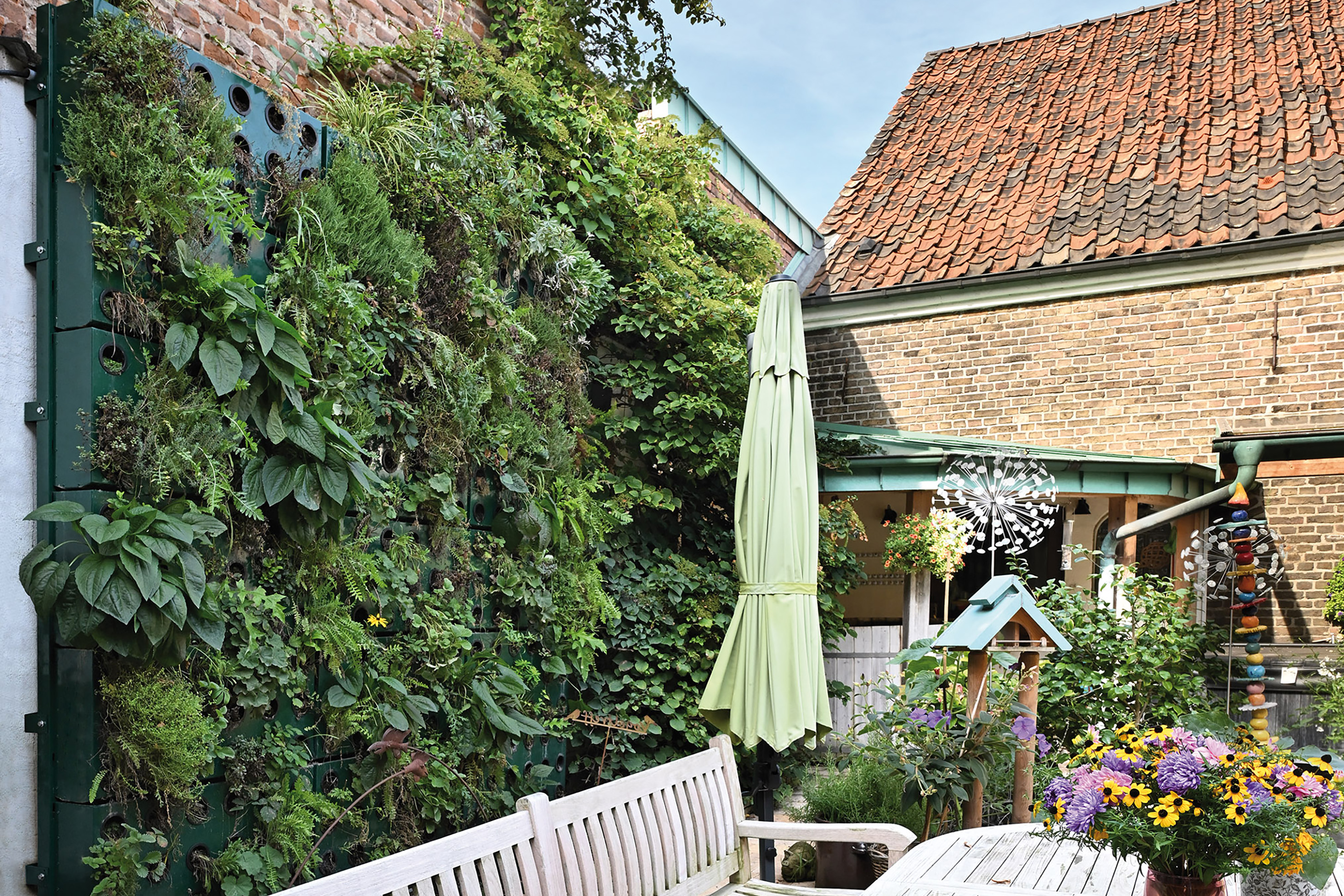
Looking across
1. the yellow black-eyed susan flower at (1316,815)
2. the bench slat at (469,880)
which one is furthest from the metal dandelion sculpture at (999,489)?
the bench slat at (469,880)

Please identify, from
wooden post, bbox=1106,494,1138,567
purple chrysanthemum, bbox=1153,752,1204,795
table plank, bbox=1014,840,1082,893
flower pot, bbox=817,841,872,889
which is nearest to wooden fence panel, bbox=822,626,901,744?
wooden post, bbox=1106,494,1138,567

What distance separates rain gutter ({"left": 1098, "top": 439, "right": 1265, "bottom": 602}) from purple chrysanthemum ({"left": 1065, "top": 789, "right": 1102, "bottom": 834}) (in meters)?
5.34

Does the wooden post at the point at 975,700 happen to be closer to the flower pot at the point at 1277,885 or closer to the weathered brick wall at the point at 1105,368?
the flower pot at the point at 1277,885

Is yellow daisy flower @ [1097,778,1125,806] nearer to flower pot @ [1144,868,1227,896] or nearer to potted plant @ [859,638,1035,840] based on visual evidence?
flower pot @ [1144,868,1227,896]

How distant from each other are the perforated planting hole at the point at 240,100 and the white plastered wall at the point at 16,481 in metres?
0.63

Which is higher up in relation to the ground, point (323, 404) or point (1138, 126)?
point (1138, 126)

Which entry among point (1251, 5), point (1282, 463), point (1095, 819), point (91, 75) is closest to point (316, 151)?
point (91, 75)

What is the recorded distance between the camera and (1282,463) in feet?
25.1

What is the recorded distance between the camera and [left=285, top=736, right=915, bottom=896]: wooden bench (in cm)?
243

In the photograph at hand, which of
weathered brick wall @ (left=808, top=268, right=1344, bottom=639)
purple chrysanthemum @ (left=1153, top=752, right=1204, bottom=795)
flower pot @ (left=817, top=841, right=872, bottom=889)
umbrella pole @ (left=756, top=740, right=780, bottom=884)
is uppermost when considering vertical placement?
weathered brick wall @ (left=808, top=268, right=1344, bottom=639)

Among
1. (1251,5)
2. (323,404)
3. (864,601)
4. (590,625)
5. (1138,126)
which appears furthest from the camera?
(864,601)

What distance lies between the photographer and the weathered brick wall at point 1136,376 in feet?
27.1

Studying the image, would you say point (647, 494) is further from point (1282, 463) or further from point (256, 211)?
point (1282, 463)

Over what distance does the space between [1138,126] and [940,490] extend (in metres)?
5.07
